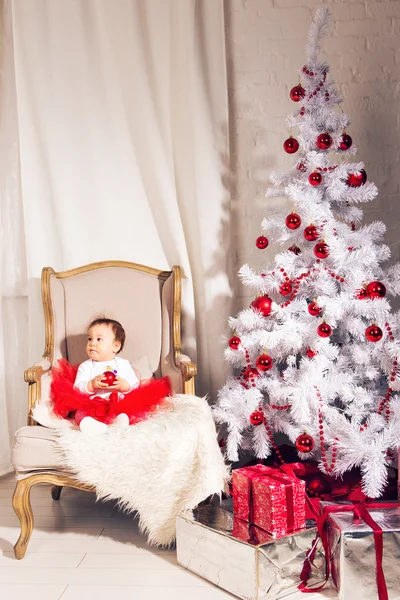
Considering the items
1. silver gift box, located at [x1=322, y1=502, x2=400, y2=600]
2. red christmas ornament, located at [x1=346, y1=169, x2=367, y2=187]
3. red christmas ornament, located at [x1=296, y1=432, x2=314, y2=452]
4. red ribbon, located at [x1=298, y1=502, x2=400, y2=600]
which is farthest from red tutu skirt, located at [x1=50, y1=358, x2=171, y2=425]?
red christmas ornament, located at [x1=346, y1=169, x2=367, y2=187]

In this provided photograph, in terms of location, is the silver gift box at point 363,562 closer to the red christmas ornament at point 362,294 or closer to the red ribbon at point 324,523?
the red ribbon at point 324,523

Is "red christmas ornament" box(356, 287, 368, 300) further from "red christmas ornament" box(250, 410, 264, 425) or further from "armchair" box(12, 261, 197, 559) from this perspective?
"armchair" box(12, 261, 197, 559)

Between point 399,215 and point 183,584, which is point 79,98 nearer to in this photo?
point 399,215

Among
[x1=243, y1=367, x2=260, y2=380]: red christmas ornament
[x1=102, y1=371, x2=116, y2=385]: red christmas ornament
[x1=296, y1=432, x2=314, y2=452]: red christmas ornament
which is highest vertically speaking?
[x1=102, y1=371, x2=116, y2=385]: red christmas ornament

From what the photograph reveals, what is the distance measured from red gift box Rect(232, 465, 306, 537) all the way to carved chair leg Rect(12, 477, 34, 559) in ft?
2.49

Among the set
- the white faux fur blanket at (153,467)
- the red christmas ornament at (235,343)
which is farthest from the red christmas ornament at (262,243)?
the white faux fur blanket at (153,467)

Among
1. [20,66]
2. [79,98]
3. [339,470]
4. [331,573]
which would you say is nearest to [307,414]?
[339,470]

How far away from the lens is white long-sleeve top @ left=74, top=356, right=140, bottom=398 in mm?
2703

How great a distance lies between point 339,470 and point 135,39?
2230 mm

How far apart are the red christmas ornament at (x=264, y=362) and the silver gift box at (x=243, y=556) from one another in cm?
61

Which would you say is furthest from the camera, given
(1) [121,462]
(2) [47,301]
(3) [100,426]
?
(2) [47,301]

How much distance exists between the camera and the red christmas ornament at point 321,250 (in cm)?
252

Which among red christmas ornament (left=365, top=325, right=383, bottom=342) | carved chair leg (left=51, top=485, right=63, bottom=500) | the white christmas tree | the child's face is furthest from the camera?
carved chair leg (left=51, top=485, right=63, bottom=500)

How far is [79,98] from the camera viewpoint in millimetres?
3215
